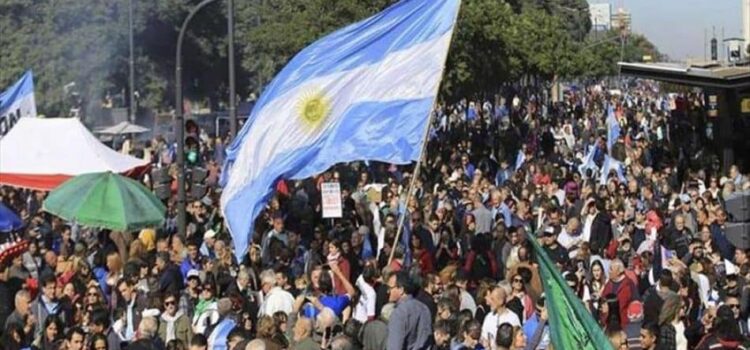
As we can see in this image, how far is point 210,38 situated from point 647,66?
50448mm

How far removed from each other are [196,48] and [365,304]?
64281 millimetres

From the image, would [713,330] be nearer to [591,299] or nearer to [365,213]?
[591,299]

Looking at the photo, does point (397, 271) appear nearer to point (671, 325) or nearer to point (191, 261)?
point (671, 325)

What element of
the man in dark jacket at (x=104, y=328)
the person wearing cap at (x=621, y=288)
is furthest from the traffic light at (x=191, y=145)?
the man in dark jacket at (x=104, y=328)

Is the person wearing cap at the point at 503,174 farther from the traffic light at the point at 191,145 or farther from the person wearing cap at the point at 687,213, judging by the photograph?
the person wearing cap at the point at 687,213

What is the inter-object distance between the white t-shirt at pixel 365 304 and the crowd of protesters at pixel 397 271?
0.02m

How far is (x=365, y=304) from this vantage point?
1404 cm

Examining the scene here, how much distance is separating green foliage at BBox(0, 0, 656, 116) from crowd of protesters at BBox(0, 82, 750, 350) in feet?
72.3

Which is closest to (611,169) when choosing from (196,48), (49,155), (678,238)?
(49,155)

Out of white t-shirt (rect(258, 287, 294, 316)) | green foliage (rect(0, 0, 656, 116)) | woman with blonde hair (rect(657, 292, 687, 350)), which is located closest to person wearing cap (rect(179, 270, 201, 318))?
white t-shirt (rect(258, 287, 294, 316))

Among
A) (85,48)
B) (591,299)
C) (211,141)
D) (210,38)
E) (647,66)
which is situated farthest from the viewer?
(210,38)

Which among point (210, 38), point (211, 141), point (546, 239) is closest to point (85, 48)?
point (210, 38)

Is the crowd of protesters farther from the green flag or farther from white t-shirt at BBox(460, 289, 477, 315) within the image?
the green flag

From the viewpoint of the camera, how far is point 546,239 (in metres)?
17.0
